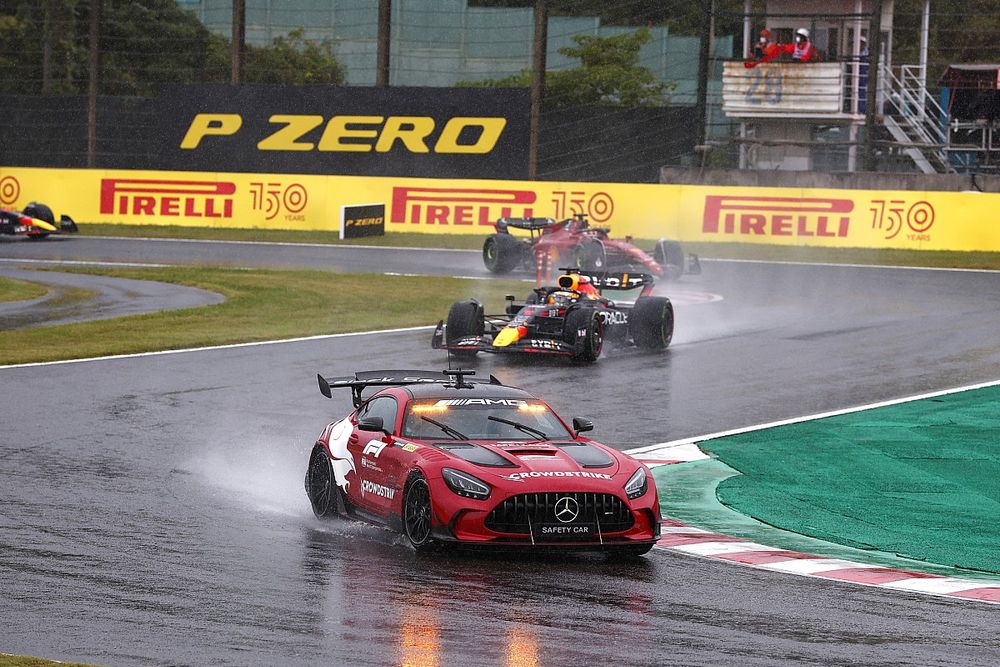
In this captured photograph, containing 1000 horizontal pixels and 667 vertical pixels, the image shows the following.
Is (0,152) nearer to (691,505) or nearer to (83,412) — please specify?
(83,412)

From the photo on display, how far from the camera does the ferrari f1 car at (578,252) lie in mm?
31669

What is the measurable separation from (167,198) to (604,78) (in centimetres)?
2341

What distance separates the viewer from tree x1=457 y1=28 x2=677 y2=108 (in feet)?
212

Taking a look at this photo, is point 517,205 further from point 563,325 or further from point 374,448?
point 374,448

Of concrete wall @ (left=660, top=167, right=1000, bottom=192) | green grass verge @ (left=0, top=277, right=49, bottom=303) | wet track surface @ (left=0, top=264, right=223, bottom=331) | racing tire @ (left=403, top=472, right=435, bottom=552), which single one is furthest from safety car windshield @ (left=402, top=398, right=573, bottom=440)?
concrete wall @ (left=660, top=167, right=1000, bottom=192)

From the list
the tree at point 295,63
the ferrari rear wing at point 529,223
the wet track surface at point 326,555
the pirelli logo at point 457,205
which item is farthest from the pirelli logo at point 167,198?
the wet track surface at point 326,555

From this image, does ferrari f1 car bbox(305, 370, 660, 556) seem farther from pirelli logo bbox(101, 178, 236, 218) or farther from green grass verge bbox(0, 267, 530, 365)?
pirelli logo bbox(101, 178, 236, 218)

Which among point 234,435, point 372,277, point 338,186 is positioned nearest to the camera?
point 234,435

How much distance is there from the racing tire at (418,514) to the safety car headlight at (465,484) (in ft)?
0.56

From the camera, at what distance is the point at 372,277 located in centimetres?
3516

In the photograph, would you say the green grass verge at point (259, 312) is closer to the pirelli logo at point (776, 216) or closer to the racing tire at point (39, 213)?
the racing tire at point (39, 213)

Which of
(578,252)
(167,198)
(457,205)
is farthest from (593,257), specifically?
(167,198)

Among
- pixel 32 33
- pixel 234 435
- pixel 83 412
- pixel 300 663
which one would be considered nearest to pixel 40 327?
pixel 83 412

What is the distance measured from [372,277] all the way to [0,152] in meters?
21.8
